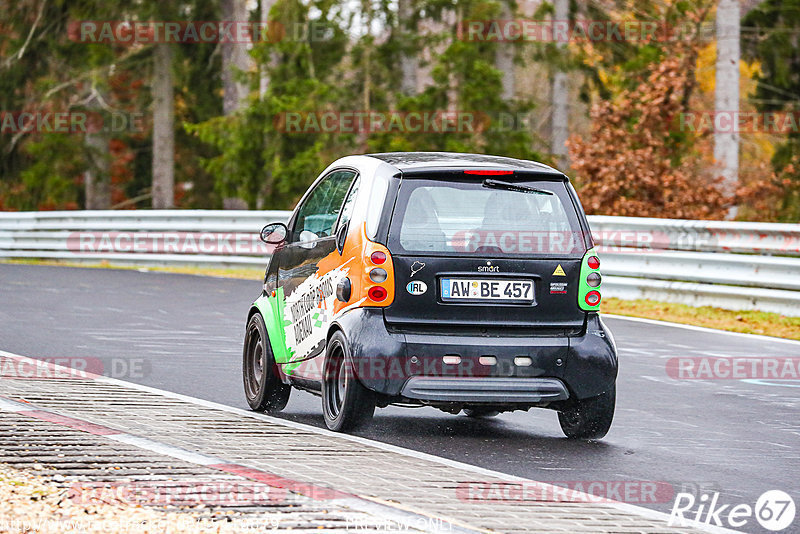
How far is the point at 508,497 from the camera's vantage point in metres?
6.66

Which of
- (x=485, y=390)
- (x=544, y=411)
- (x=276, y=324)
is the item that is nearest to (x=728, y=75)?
(x=544, y=411)

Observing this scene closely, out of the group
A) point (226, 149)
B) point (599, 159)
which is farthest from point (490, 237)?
point (226, 149)

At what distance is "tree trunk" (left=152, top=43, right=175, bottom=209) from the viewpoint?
39406mm

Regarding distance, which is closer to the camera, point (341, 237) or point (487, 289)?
point (487, 289)

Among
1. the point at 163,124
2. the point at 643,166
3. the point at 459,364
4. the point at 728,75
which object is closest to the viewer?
the point at 459,364

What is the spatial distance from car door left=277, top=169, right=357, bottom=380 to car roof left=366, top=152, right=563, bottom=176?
14.7 inches

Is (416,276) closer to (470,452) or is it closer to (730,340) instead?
(470,452)

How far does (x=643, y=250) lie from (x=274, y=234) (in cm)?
946

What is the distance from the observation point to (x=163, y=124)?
39594mm

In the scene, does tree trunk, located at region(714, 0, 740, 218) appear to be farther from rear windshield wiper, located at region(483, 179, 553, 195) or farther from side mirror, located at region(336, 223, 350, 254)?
side mirror, located at region(336, 223, 350, 254)

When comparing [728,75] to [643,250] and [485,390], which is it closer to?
[643,250]

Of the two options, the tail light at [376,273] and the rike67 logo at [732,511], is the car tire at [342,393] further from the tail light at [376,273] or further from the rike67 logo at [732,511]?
the rike67 logo at [732,511]

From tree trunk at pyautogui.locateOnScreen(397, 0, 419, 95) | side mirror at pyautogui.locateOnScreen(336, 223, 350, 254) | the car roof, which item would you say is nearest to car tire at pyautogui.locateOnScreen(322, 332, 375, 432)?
side mirror at pyautogui.locateOnScreen(336, 223, 350, 254)

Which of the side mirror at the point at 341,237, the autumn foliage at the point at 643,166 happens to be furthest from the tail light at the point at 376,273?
the autumn foliage at the point at 643,166
